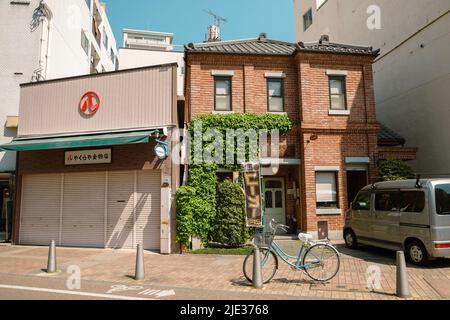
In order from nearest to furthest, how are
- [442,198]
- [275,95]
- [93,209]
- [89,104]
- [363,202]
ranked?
[442,198] → [363,202] → [93,209] → [89,104] → [275,95]

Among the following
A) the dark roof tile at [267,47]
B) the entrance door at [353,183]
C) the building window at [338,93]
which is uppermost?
the dark roof tile at [267,47]

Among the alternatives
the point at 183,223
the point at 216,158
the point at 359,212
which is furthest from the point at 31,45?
the point at 359,212

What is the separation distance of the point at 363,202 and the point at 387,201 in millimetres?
1118

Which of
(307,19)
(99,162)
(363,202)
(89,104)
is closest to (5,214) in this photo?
(99,162)

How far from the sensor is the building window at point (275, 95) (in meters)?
14.3

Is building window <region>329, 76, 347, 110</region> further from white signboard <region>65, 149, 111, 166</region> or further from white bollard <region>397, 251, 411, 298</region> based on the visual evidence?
white signboard <region>65, 149, 111, 166</region>

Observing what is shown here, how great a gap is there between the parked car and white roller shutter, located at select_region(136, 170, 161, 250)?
714cm

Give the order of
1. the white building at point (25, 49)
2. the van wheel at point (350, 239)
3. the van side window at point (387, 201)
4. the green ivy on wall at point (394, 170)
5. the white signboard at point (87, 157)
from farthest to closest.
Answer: the white building at point (25, 49) < the green ivy on wall at point (394, 170) < the white signboard at point (87, 157) < the van wheel at point (350, 239) < the van side window at point (387, 201)

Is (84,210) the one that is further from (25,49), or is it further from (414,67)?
(414,67)

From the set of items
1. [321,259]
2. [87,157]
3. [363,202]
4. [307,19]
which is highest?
[307,19]

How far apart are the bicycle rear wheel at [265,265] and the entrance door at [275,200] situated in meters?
7.24

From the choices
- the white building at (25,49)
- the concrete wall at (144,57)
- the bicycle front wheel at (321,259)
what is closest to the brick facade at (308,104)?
the bicycle front wheel at (321,259)

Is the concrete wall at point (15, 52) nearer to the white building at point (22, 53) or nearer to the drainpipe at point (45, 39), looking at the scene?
the white building at point (22, 53)

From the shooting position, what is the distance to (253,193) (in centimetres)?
1127
